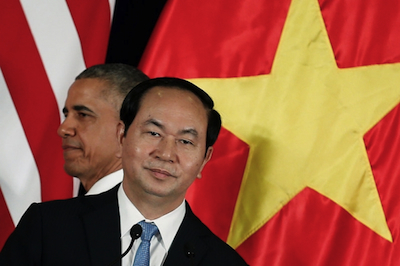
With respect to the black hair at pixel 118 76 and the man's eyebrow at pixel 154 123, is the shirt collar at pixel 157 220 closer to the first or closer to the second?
the man's eyebrow at pixel 154 123

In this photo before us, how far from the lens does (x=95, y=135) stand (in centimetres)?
241

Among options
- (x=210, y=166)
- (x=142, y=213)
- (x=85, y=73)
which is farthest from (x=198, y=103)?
(x=85, y=73)

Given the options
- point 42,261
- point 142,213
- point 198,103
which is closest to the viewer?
point 42,261

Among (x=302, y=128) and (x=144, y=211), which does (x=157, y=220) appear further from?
(x=302, y=128)

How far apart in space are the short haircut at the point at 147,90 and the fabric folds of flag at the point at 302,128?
50 centimetres

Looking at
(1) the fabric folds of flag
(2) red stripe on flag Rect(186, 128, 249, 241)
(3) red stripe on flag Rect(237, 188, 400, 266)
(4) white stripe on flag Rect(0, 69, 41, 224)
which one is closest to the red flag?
(4) white stripe on flag Rect(0, 69, 41, 224)

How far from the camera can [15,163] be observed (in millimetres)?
2727

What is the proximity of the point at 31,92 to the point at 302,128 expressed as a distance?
1198mm

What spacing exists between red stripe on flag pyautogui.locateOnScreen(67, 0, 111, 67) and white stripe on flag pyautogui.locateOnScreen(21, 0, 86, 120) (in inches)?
1.4

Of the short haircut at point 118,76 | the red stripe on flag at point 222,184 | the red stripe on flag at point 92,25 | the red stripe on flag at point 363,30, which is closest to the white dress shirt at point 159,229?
the red stripe on flag at point 222,184

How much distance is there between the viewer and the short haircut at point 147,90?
184 centimetres

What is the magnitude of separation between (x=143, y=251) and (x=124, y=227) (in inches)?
4.4

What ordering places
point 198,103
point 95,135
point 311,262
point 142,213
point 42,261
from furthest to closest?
point 95,135, point 311,262, point 198,103, point 142,213, point 42,261

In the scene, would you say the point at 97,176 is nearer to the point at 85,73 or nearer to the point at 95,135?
the point at 95,135
